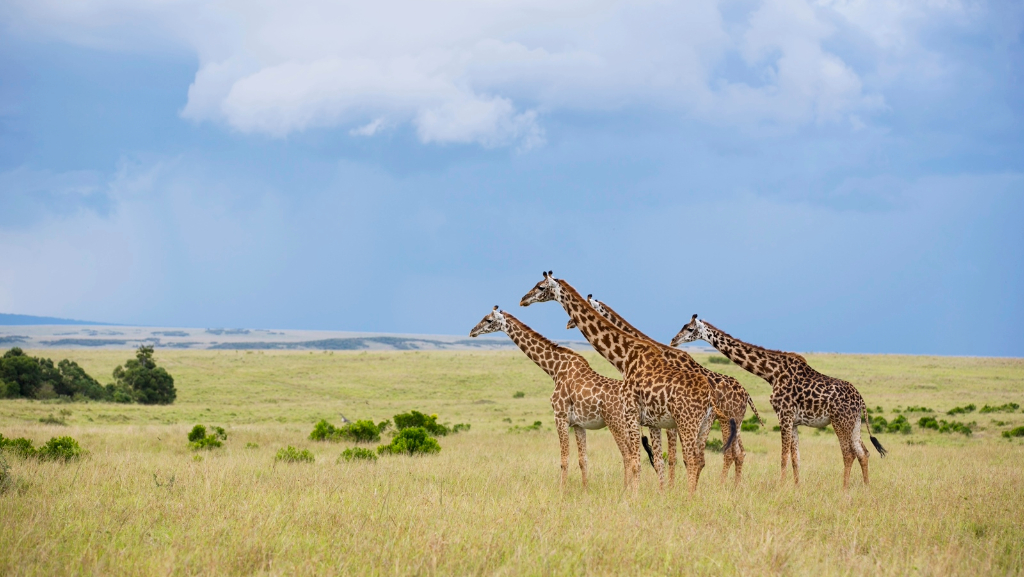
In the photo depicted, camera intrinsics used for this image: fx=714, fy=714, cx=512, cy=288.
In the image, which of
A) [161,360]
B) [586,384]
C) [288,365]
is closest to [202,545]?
[586,384]

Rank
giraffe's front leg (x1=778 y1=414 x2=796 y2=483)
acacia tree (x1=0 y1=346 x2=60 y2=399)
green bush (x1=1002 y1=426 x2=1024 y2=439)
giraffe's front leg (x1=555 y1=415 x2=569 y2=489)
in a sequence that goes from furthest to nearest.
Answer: acacia tree (x1=0 y1=346 x2=60 y2=399) < green bush (x1=1002 y1=426 x2=1024 y2=439) < giraffe's front leg (x1=778 y1=414 x2=796 y2=483) < giraffe's front leg (x1=555 y1=415 x2=569 y2=489)

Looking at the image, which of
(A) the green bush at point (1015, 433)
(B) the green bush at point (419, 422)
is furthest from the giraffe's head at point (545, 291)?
(A) the green bush at point (1015, 433)

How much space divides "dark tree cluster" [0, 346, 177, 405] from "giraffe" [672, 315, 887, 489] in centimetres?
4006

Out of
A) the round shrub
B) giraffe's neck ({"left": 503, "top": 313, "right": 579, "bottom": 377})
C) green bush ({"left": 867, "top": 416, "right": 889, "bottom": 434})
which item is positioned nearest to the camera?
giraffe's neck ({"left": 503, "top": 313, "right": 579, "bottom": 377})

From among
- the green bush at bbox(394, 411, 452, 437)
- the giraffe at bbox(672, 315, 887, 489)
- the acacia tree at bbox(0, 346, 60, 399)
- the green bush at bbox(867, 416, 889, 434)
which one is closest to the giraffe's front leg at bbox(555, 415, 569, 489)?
the giraffe at bbox(672, 315, 887, 489)

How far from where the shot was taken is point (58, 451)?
14.2m

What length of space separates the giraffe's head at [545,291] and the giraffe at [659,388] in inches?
20.9

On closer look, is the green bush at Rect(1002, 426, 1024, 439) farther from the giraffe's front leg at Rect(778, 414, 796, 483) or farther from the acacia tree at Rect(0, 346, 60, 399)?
the acacia tree at Rect(0, 346, 60, 399)

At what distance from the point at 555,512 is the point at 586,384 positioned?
9.28ft

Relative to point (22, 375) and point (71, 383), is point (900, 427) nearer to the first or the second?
point (71, 383)

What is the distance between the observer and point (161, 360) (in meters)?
68.6

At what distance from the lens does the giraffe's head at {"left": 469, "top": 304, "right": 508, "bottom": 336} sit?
12242 millimetres

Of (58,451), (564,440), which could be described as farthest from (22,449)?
(564,440)

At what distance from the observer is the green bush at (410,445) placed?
1725 cm
